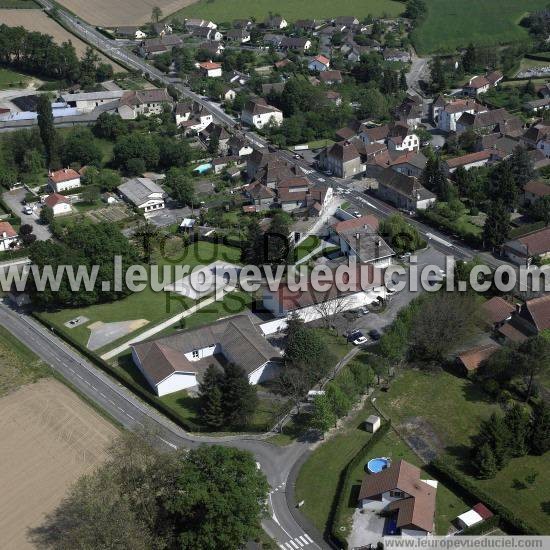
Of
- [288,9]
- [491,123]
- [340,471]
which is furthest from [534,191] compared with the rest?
[288,9]

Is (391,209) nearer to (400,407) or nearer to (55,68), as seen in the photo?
(400,407)

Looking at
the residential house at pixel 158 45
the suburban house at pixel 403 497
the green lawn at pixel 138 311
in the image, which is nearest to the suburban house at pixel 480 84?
the residential house at pixel 158 45

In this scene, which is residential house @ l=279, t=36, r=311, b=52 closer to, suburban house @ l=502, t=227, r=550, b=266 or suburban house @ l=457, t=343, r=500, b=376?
suburban house @ l=502, t=227, r=550, b=266

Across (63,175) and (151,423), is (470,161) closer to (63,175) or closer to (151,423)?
(63,175)

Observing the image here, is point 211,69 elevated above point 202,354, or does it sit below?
below

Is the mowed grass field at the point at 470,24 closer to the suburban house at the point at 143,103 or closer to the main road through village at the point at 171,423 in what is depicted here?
the suburban house at the point at 143,103

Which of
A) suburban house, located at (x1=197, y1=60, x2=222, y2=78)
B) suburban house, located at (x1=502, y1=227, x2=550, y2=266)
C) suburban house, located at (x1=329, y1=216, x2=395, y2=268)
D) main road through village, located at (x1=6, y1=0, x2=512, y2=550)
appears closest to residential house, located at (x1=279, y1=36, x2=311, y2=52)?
suburban house, located at (x1=197, y1=60, x2=222, y2=78)
